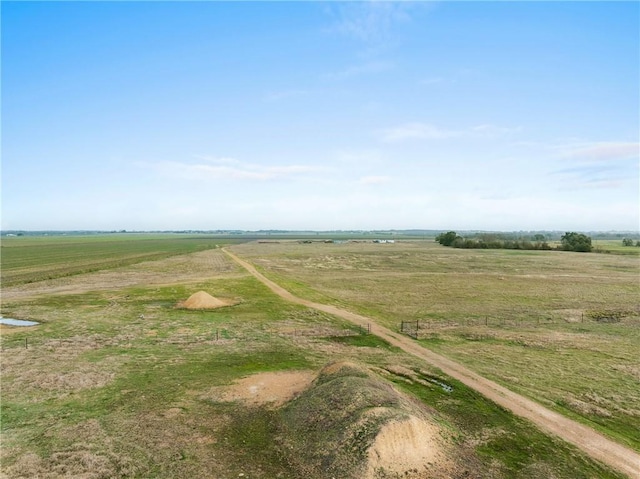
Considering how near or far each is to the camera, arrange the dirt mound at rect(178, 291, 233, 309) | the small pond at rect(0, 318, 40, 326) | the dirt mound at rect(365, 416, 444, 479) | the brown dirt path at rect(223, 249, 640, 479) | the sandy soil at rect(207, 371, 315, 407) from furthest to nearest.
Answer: the dirt mound at rect(178, 291, 233, 309) < the small pond at rect(0, 318, 40, 326) < the sandy soil at rect(207, 371, 315, 407) < the brown dirt path at rect(223, 249, 640, 479) < the dirt mound at rect(365, 416, 444, 479)

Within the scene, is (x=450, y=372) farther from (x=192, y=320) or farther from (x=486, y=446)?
(x=192, y=320)

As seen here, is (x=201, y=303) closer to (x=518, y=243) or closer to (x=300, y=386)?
(x=300, y=386)

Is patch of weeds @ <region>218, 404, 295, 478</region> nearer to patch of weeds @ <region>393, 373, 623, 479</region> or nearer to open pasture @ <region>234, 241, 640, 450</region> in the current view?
patch of weeds @ <region>393, 373, 623, 479</region>

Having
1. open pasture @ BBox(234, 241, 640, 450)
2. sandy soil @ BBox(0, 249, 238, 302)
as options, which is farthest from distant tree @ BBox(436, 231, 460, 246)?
sandy soil @ BBox(0, 249, 238, 302)

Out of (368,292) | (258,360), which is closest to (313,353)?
(258,360)

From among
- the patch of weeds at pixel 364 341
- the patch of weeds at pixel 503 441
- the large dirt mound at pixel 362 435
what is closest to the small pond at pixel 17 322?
the patch of weeds at pixel 364 341

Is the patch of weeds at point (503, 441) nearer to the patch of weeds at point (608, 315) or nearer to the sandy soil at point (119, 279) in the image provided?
the patch of weeds at point (608, 315)
